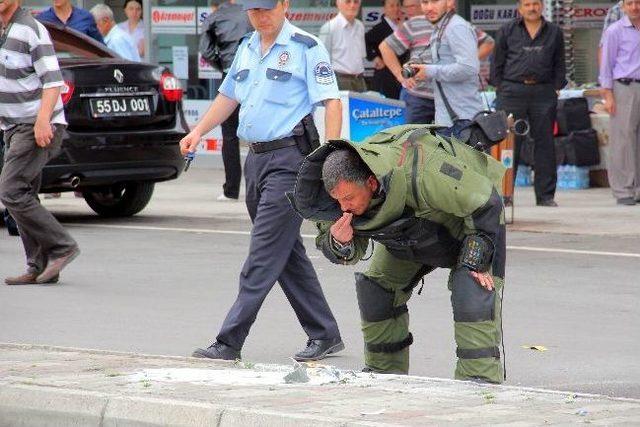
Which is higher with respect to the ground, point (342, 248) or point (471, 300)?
point (342, 248)

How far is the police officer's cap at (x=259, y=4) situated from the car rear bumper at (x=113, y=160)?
5.36 metres

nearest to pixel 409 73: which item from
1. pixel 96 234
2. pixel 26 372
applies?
pixel 96 234

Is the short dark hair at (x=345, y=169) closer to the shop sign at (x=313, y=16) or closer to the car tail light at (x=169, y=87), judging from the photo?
the car tail light at (x=169, y=87)

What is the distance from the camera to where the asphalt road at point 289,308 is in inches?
313

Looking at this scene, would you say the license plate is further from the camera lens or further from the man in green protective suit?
the man in green protective suit

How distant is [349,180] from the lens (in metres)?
6.15

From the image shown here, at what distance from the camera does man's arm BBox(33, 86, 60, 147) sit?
32.9 ft

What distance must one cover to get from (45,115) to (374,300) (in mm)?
3810

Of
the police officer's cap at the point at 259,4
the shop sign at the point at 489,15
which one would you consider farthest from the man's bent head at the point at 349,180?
the shop sign at the point at 489,15

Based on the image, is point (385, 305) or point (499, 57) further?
point (499, 57)

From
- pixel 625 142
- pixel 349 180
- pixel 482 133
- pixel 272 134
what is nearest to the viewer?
pixel 349 180

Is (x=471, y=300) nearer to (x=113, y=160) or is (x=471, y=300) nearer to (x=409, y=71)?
(x=409, y=71)

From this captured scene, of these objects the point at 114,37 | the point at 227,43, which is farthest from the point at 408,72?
the point at 114,37

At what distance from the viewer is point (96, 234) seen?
42.9 ft
